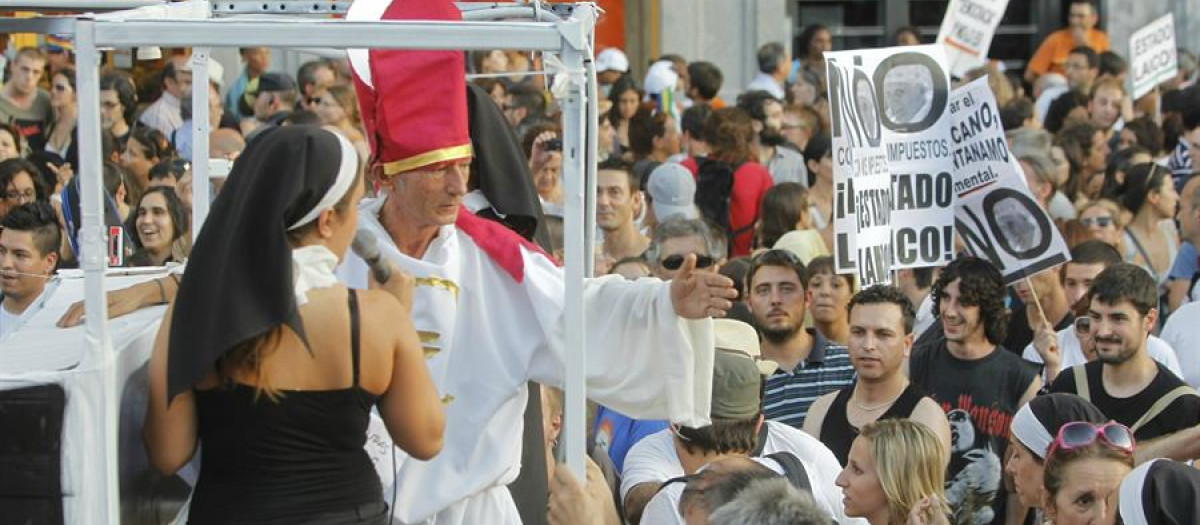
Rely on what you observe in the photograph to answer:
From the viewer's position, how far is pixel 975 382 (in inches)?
281

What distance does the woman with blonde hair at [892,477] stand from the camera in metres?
5.51

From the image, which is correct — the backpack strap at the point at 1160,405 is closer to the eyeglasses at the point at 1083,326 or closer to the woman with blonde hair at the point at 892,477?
the eyeglasses at the point at 1083,326

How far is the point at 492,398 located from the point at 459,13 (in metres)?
1.00

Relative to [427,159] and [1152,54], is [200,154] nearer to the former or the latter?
[427,159]

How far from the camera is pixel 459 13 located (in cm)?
499

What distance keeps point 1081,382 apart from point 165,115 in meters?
8.02

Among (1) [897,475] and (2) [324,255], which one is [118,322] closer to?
(2) [324,255]

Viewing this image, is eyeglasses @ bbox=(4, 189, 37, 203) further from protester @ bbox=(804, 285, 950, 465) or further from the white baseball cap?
the white baseball cap

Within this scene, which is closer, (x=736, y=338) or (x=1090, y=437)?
(x=1090, y=437)

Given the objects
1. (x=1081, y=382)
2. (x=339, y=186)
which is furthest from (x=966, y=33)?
(x=339, y=186)

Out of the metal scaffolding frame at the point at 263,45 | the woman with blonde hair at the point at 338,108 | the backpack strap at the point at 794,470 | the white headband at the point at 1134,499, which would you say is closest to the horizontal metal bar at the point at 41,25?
the metal scaffolding frame at the point at 263,45

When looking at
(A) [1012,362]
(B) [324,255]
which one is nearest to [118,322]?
(B) [324,255]

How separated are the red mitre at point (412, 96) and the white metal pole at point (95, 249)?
99 cm

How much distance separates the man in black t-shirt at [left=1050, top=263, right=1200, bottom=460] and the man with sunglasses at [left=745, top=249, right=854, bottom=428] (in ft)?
2.88
